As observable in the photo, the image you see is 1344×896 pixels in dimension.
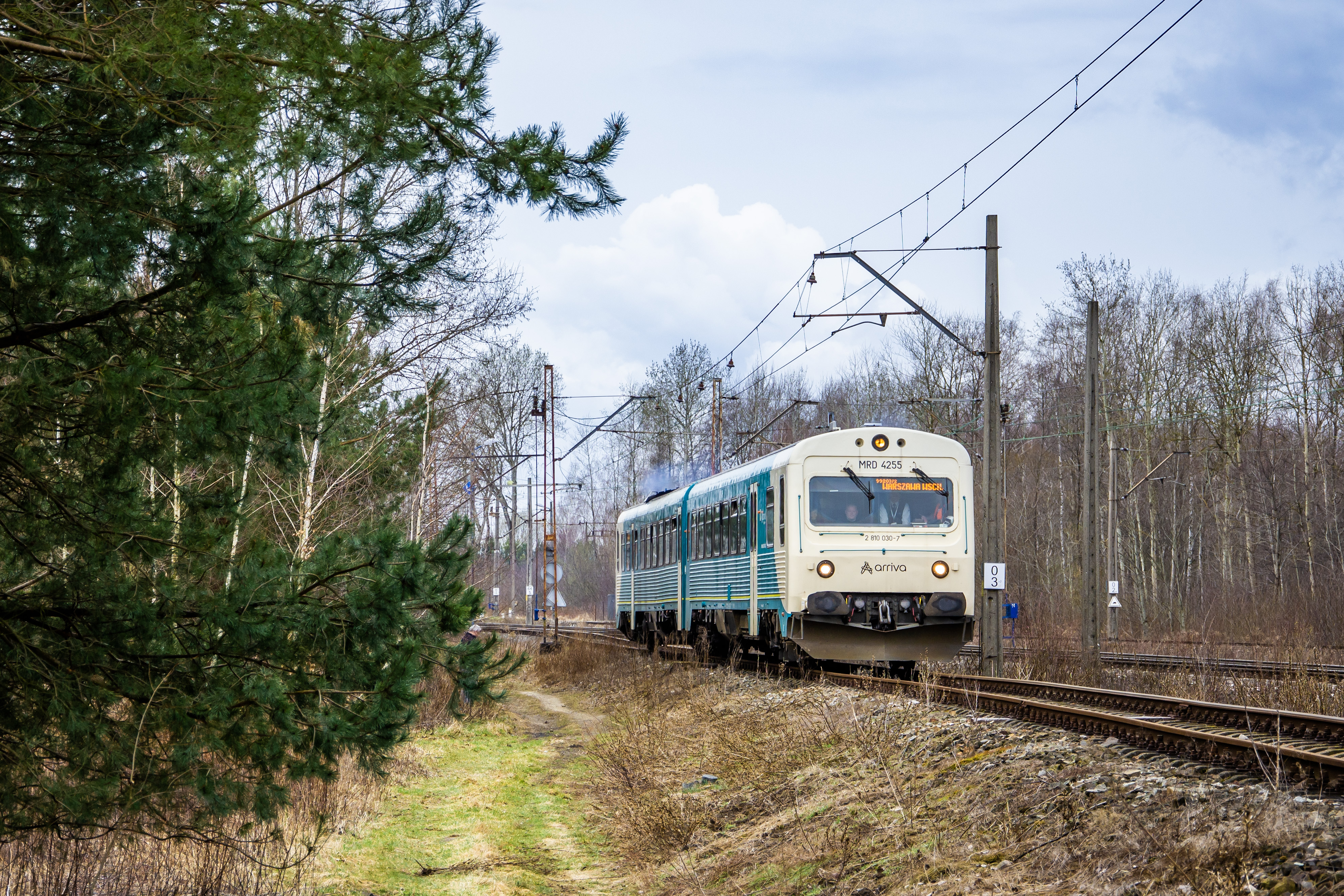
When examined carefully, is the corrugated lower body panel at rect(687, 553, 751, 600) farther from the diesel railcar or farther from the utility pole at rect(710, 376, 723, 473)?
the utility pole at rect(710, 376, 723, 473)

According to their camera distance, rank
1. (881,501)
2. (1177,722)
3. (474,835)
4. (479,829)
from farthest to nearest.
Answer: (881,501) < (479,829) < (474,835) < (1177,722)

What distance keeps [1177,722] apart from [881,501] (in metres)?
6.59

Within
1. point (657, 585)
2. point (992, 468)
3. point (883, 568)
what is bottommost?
point (657, 585)

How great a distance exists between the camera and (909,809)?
7188mm

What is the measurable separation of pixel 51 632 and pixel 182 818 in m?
1.03

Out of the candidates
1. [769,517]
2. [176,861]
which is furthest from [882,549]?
[176,861]

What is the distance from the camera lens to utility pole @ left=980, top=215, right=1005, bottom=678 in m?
16.0

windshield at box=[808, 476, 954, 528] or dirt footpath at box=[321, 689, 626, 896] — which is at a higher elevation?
windshield at box=[808, 476, 954, 528]

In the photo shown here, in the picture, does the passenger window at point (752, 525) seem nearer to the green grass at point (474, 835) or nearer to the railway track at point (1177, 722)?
the railway track at point (1177, 722)

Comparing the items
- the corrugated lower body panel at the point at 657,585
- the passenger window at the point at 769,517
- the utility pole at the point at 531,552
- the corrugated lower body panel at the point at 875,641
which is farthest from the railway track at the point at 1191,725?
the utility pole at the point at 531,552

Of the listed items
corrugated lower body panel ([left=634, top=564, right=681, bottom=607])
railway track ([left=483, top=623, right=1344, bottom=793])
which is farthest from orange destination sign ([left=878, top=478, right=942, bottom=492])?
corrugated lower body panel ([left=634, top=564, right=681, bottom=607])

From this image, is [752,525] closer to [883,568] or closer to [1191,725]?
[883,568]

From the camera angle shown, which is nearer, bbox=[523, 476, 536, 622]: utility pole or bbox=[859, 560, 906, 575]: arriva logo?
bbox=[859, 560, 906, 575]: arriva logo

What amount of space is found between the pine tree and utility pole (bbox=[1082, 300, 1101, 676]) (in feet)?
42.3
